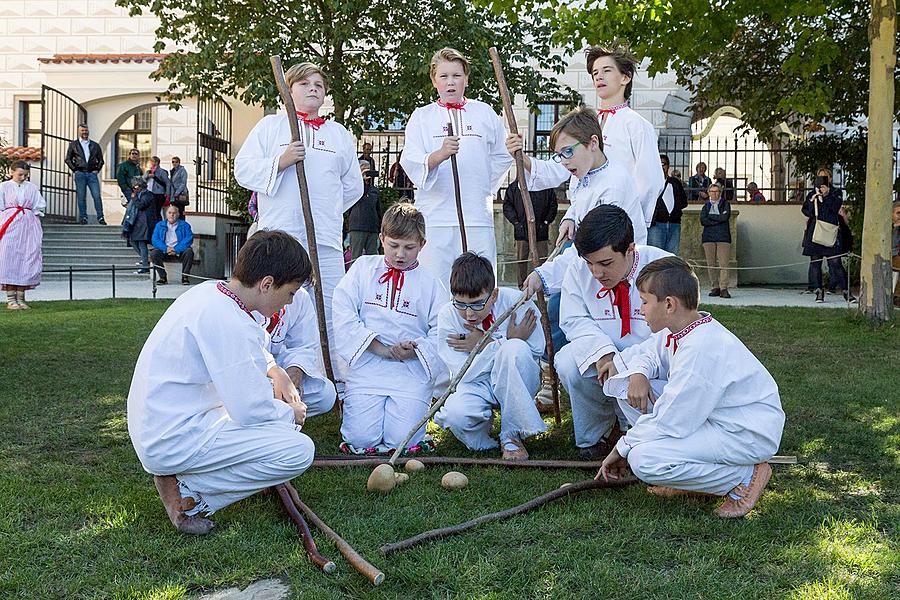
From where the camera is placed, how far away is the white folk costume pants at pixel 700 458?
385cm

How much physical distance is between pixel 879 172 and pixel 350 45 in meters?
8.52

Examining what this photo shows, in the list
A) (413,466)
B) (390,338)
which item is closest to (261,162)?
(390,338)

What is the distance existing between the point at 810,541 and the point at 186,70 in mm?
13906

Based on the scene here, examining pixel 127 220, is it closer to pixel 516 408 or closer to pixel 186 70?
pixel 186 70

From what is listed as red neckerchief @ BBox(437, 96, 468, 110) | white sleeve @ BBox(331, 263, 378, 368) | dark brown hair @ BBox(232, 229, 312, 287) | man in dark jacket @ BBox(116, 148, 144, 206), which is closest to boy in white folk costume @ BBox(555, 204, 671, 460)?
white sleeve @ BBox(331, 263, 378, 368)

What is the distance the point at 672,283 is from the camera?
390cm

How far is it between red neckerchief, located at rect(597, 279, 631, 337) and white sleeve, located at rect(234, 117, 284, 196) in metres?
2.30

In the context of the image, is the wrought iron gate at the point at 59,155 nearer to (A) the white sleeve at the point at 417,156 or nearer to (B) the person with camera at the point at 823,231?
(B) the person with camera at the point at 823,231

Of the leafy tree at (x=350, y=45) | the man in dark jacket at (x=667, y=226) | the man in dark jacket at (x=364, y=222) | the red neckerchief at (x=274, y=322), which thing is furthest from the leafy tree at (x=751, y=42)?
the red neckerchief at (x=274, y=322)

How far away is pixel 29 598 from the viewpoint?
3.10 m

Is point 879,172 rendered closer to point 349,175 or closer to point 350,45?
point 349,175

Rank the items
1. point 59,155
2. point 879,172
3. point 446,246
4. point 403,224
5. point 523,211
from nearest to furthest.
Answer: point 403,224 < point 446,246 < point 879,172 < point 523,211 < point 59,155

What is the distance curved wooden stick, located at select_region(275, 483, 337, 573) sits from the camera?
131 inches

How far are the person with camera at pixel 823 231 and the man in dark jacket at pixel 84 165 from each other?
13.1 m
